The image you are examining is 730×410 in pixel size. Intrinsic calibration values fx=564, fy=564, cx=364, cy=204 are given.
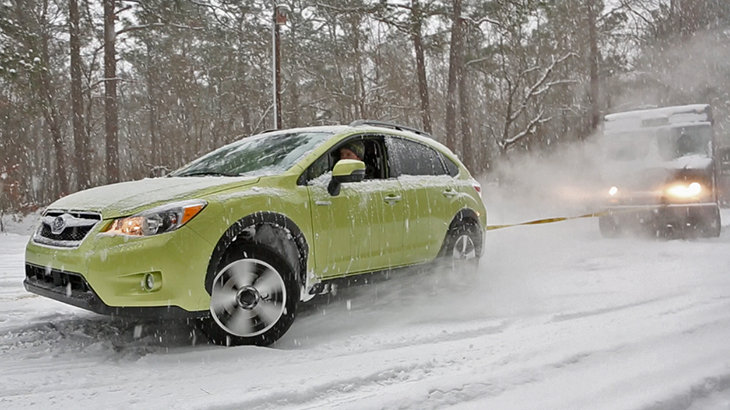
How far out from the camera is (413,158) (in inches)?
224

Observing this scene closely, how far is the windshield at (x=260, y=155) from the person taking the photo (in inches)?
180

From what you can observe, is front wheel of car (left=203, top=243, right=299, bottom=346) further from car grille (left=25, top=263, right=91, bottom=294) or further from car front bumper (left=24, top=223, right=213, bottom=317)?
car grille (left=25, top=263, right=91, bottom=294)

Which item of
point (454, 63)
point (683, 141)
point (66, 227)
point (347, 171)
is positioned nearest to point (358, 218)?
point (347, 171)

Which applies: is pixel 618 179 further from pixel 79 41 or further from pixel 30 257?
pixel 79 41

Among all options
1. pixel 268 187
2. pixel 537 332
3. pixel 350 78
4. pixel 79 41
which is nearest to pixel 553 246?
pixel 537 332

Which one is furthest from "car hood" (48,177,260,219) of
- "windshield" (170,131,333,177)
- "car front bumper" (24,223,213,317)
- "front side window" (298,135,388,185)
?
"front side window" (298,135,388,185)

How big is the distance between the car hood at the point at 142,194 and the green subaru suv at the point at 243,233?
0.01 metres

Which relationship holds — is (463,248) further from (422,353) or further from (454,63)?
(454,63)

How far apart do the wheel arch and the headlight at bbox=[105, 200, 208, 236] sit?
0.30m

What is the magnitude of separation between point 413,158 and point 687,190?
5.98 m

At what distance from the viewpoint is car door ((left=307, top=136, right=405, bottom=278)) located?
4.42 m

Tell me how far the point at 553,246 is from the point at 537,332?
5350mm

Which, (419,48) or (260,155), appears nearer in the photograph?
(260,155)

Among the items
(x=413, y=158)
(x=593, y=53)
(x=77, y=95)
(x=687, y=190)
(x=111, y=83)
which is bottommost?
(x=687, y=190)
